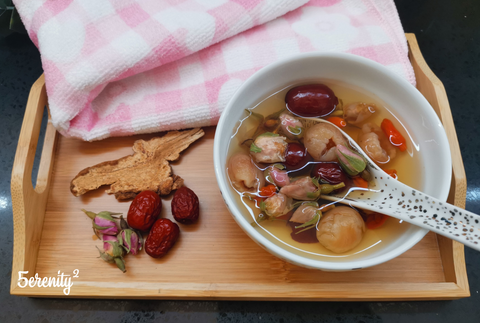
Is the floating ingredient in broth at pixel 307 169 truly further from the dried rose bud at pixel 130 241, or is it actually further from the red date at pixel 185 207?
the dried rose bud at pixel 130 241

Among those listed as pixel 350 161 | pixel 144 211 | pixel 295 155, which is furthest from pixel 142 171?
pixel 350 161

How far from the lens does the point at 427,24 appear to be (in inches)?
39.5

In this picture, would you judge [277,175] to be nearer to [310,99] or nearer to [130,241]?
[310,99]

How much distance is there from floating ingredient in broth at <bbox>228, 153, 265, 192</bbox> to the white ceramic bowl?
Result: 0.02 metres

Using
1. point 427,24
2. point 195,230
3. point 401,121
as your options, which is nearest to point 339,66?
point 401,121

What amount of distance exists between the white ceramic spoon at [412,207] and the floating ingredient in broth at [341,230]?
0.09 feet

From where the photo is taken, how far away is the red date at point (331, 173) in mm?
652

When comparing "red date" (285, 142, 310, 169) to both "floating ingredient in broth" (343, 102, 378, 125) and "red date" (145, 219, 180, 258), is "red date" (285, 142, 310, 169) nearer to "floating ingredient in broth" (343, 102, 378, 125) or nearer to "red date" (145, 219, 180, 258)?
"floating ingredient in broth" (343, 102, 378, 125)

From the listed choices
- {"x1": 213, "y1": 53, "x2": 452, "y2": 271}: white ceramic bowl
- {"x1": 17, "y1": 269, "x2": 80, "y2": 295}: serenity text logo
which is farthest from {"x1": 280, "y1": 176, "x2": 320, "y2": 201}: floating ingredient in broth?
{"x1": 17, "y1": 269, "x2": 80, "y2": 295}: serenity text logo

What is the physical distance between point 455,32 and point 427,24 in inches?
3.4

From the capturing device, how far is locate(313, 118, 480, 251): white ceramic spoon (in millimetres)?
507

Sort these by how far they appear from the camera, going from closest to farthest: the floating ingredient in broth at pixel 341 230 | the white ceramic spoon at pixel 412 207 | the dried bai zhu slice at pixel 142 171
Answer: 1. the white ceramic spoon at pixel 412 207
2. the floating ingredient in broth at pixel 341 230
3. the dried bai zhu slice at pixel 142 171

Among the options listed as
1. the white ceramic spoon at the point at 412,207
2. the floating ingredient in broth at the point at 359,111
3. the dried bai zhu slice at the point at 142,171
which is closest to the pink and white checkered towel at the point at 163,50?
the dried bai zhu slice at the point at 142,171

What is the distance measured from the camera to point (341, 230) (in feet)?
2.00
